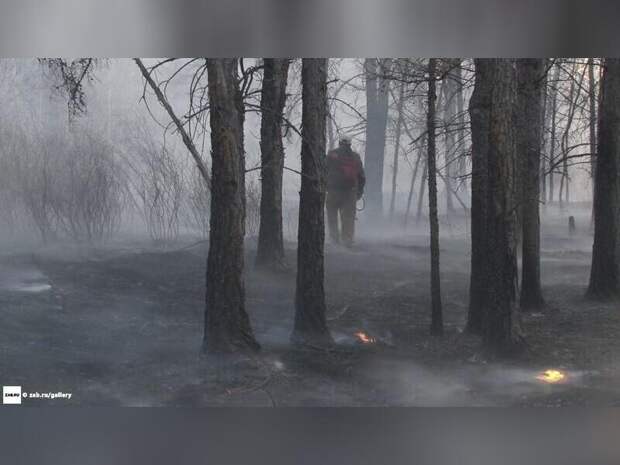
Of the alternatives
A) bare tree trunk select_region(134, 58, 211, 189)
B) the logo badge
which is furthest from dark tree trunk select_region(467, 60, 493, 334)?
the logo badge

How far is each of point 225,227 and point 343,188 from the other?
2.31 feet

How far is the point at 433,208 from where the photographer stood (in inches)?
211

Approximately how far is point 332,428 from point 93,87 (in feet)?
7.63

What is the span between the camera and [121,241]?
18.0 feet

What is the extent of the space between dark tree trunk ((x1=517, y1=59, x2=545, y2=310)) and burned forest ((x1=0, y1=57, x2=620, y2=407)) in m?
0.01

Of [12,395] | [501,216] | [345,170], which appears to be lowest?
[12,395]

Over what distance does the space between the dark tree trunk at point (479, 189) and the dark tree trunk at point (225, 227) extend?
4.16ft

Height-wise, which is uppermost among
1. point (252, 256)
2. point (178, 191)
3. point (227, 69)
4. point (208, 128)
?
point (227, 69)

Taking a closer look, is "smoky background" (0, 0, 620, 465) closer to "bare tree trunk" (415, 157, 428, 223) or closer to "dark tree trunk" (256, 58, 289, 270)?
"dark tree trunk" (256, 58, 289, 270)
